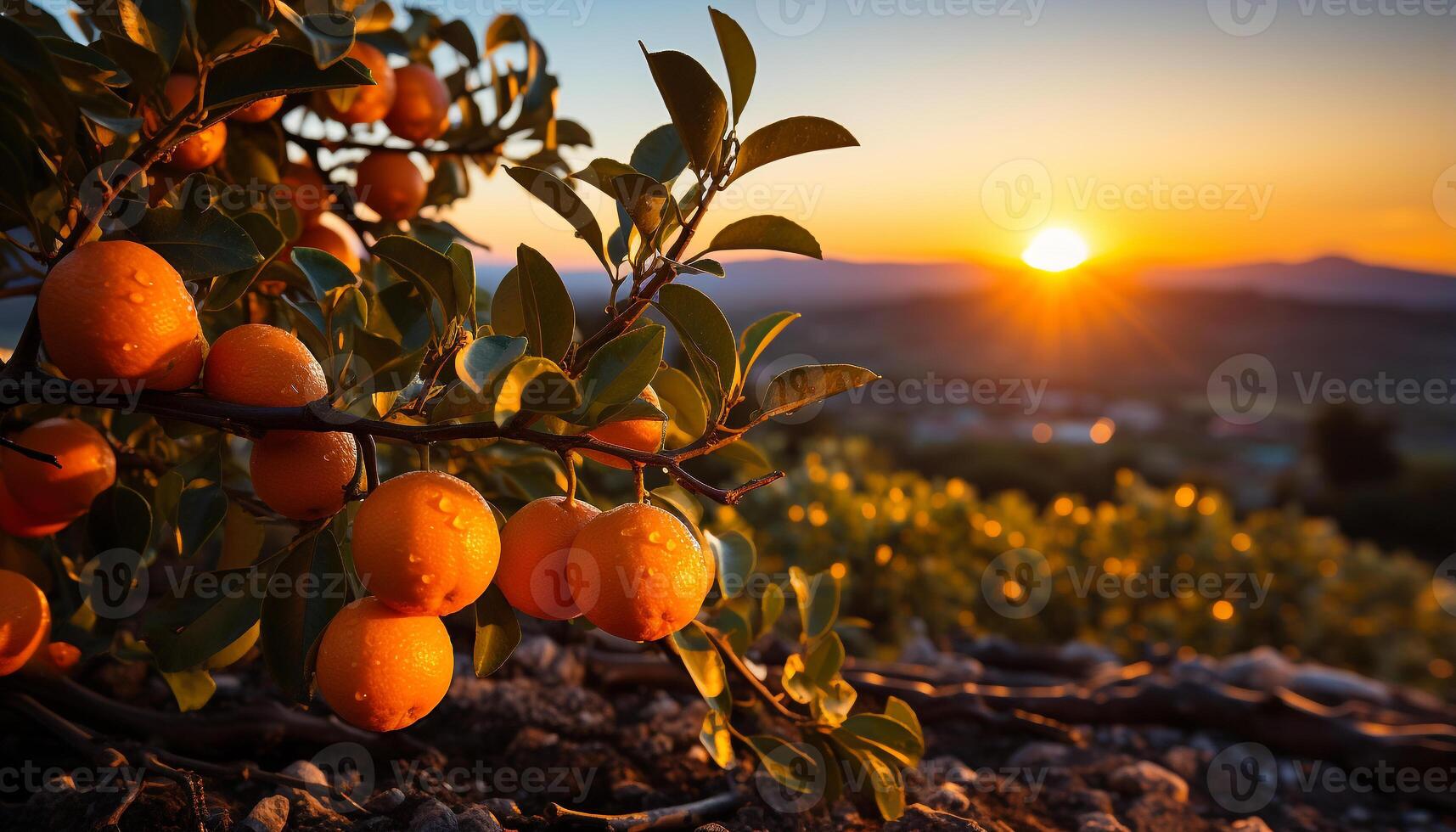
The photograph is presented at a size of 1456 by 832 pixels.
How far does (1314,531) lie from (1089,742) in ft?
8.09

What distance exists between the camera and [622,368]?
2.80 feet

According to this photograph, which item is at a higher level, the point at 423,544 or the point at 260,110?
the point at 260,110

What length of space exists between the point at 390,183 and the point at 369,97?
0.48 feet

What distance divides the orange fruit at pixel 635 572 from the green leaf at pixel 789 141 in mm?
356

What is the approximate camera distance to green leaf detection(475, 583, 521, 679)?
0.99m

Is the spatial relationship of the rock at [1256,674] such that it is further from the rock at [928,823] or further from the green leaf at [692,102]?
the green leaf at [692,102]

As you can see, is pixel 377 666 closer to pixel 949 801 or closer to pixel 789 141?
pixel 789 141

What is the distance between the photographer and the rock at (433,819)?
1111mm

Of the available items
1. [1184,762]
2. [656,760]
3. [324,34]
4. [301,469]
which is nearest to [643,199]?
[324,34]

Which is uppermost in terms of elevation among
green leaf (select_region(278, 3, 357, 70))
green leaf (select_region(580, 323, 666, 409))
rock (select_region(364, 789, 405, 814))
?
green leaf (select_region(278, 3, 357, 70))

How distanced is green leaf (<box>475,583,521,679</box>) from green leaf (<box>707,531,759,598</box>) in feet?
0.92

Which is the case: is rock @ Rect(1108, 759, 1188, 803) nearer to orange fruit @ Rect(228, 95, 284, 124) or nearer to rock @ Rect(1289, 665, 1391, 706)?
rock @ Rect(1289, 665, 1391, 706)

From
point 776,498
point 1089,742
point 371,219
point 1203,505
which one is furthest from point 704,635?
point 1203,505

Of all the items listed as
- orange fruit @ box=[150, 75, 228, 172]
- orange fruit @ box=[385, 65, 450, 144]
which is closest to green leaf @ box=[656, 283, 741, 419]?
orange fruit @ box=[150, 75, 228, 172]
